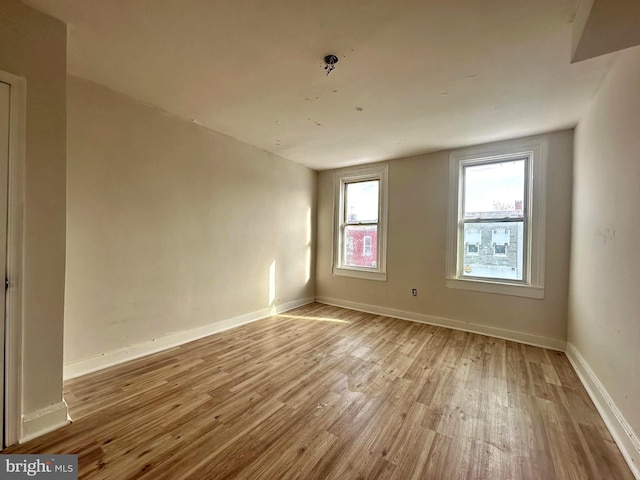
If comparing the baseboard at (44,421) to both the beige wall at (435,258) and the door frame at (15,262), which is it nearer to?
the door frame at (15,262)

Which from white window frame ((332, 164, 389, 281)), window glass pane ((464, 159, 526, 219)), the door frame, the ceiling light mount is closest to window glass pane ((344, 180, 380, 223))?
white window frame ((332, 164, 389, 281))

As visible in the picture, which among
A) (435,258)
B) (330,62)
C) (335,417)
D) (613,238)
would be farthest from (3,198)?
(435,258)

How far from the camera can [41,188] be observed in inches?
61.8

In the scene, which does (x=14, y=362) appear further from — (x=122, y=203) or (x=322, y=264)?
(x=322, y=264)

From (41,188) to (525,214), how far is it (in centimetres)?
445

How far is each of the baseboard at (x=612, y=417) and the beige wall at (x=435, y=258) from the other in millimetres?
749

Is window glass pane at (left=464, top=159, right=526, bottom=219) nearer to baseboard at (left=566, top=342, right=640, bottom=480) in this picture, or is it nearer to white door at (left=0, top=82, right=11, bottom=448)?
baseboard at (left=566, top=342, right=640, bottom=480)

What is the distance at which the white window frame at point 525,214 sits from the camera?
10.1 ft

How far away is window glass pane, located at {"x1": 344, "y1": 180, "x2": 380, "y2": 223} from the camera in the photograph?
448 centimetres

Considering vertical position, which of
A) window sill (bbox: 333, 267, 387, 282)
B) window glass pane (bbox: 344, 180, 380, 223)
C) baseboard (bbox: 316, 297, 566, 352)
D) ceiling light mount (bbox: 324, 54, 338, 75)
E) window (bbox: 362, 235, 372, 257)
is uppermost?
ceiling light mount (bbox: 324, 54, 338, 75)

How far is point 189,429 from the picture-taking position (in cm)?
166

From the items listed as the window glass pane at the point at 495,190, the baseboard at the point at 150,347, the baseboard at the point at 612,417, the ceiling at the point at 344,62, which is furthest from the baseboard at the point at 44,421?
the window glass pane at the point at 495,190

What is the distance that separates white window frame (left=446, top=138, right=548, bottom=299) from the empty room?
0.03 m

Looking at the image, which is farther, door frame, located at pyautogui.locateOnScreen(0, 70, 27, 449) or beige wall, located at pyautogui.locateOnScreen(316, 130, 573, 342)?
beige wall, located at pyautogui.locateOnScreen(316, 130, 573, 342)
